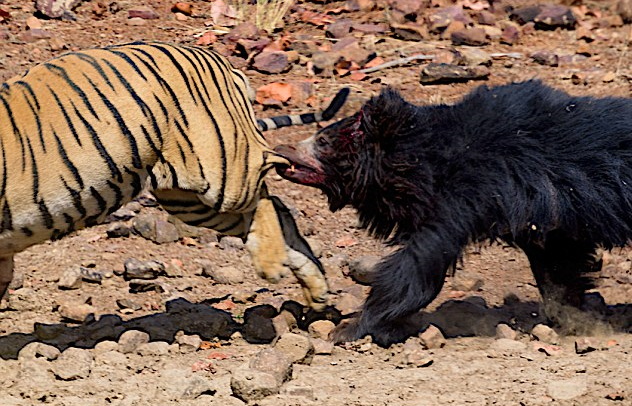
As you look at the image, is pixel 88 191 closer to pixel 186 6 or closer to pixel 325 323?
pixel 325 323

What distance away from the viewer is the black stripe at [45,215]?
511cm

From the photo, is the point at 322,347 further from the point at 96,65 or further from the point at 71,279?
the point at 96,65

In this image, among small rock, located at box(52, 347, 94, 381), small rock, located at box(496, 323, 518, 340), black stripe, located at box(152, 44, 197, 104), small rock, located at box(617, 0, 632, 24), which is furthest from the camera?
small rock, located at box(617, 0, 632, 24)

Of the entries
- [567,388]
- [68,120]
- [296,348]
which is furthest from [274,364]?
[68,120]

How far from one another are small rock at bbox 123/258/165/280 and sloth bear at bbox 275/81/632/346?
122 cm

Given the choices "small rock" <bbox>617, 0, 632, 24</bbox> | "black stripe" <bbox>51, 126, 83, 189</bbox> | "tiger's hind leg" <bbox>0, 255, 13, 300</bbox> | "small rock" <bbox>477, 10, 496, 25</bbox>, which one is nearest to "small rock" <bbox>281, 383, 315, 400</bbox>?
"black stripe" <bbox>51, 126, 83, 189</bbox>

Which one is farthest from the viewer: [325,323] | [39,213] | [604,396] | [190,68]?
[325,323]

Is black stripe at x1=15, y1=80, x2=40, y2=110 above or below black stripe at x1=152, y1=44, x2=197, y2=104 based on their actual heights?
below

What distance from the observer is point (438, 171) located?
5852mm

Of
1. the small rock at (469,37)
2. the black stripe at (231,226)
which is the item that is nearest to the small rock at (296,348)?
the black stripe at (231,226)

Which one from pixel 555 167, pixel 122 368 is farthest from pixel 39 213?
pixel 555 167

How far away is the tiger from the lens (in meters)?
5.12

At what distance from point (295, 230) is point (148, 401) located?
1.47 m

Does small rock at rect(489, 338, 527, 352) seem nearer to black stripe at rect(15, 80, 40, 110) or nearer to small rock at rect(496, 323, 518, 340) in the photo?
small rock at rect(496, 323, 518, 340)
